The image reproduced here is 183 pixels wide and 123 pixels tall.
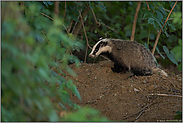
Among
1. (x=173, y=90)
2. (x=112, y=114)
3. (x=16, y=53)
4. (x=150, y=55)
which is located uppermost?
(x=16, y=53)

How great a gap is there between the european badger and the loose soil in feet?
0.68

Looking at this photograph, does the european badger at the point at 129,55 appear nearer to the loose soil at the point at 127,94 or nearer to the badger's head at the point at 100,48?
the badger's head at the point at 100,48

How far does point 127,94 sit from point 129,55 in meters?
1.01

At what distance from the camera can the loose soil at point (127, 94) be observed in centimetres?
282

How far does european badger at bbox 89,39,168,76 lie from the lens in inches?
156

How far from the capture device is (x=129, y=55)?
13.3ft

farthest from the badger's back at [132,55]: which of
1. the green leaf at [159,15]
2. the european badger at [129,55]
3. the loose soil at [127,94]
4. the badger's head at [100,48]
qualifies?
the green leaf at [159,15]

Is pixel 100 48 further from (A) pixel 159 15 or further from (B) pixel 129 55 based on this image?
(A) pixel 159 15

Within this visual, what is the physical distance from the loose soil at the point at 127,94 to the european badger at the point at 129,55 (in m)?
0.21

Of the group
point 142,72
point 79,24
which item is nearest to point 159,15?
point 142,72

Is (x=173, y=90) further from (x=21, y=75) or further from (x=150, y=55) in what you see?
(x=21, y=75)

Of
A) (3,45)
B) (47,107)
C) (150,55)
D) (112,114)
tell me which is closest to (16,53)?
(3,45)

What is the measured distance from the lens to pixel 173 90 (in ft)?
11.0

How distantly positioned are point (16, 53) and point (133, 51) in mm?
3307
